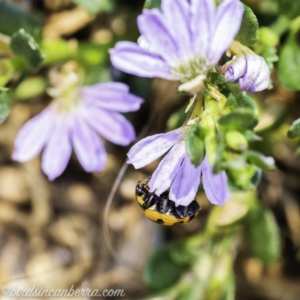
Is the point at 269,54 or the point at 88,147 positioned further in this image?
the point at 88,147

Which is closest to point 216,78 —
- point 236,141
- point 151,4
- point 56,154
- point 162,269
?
point 236,141

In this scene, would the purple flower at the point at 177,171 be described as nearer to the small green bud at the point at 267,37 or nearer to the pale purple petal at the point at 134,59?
the pale purple petal at the point at 134,59

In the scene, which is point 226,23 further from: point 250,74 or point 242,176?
point 242,176

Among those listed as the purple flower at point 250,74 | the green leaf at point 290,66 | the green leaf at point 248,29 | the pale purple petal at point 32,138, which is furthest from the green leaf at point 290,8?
the pale purple petal at point 32,138

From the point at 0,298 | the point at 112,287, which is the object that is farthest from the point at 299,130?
the point at 0,298

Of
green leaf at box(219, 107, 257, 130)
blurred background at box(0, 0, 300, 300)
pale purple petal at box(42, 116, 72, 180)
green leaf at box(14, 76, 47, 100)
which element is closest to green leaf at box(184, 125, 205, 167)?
green leaf at box(219, 107, 257, 130)
